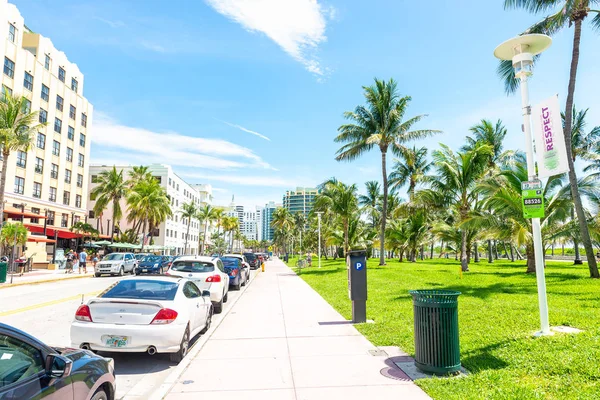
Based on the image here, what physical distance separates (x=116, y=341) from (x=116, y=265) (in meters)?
26.7

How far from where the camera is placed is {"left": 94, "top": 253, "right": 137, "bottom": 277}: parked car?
99.5 feet

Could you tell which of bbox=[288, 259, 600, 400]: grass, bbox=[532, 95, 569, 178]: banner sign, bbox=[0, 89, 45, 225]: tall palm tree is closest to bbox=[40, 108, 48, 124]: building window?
bbox=[0, 89, 45, 225]: tall palm tree

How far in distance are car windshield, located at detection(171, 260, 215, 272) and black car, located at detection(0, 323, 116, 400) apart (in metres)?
9.39

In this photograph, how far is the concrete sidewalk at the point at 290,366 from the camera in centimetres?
532

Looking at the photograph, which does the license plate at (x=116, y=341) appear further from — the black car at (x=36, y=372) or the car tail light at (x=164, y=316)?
the black car at (x=36, y=372)

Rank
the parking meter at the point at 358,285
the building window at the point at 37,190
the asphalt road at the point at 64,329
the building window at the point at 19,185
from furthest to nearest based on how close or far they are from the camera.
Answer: the building window at the point at 37,190, the building window at the point at 19,185, the parking meter at the point at 358,285, the asphalt road at the point at 64,329

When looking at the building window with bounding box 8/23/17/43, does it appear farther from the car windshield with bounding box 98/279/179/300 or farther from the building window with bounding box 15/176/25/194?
the car windshield with bounding box 98/279/179/300

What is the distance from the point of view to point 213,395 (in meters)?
5.25

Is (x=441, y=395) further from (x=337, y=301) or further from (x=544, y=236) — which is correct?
(x=544, y=236)

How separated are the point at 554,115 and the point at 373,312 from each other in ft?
21.9

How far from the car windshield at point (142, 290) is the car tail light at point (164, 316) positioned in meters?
0.48

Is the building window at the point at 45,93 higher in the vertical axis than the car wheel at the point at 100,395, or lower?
higher

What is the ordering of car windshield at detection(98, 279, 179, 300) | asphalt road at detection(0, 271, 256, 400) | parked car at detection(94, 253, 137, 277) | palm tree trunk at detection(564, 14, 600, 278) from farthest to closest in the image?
1. parked car at detection(94, 253, 137, 277)
2. palm tree trunk at detection(564, 14, 600, 278)
3. car windshield at detection(98, 279, 179, 300)
4. asphalt road at detection(0, 271, 256, 400)

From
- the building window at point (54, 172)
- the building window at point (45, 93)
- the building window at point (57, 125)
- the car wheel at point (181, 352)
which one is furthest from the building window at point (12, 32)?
the car wheel at point (181, 352)
